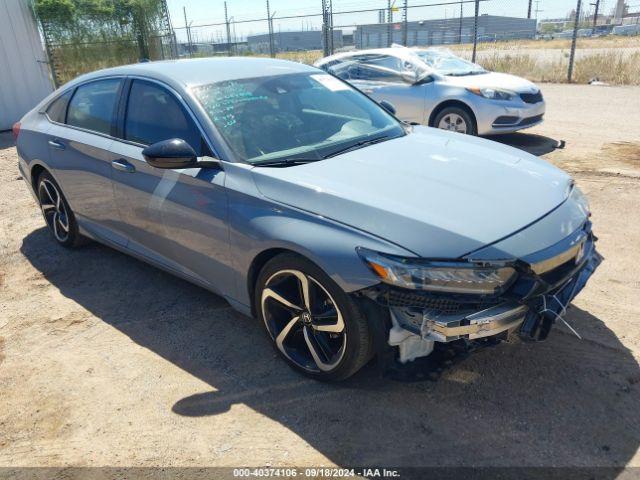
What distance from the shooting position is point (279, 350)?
10.5 ft

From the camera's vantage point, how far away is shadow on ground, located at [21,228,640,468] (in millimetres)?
2529

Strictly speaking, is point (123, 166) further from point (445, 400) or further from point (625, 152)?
point (625, 152)

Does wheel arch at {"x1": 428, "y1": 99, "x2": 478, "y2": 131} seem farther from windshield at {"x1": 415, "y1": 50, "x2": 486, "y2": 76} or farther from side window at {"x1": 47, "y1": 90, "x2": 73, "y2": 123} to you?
side window at {"x1": 47, "y1": 90, "x2": 73, "y2": 123}

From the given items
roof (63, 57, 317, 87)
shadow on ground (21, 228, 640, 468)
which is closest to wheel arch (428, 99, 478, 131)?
roof (63, 57, 317, 87)

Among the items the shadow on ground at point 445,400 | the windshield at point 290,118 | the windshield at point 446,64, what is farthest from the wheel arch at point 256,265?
the windshield at point 446,64

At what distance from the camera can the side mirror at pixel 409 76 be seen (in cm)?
871

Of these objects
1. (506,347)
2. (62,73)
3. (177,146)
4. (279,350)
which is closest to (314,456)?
(279,350)

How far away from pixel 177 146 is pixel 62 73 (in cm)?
1269

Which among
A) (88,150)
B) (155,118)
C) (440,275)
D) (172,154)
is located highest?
(155,118)

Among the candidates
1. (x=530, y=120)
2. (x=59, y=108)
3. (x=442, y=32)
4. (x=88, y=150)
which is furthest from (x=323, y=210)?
(x=442, y=32)

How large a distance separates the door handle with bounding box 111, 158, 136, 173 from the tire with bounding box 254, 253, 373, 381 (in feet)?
4.54

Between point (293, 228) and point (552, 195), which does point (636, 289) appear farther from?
point (293, 228)

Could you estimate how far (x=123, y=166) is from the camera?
3828mm

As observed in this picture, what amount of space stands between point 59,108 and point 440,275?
13.0 feet
